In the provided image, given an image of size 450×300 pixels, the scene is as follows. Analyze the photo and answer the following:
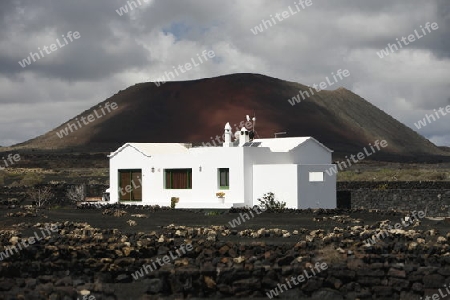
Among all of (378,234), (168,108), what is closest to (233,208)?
(378,234)

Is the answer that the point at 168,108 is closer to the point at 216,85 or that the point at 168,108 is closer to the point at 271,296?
the point at 216,85

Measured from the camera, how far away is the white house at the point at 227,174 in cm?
3462

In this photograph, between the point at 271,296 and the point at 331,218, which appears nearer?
the point at 271,296

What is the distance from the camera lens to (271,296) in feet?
46.3

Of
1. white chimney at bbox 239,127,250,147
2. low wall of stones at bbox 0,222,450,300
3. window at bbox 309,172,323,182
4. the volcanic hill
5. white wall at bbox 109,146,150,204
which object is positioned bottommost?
low wall of stones at bbox 0,222,450,300

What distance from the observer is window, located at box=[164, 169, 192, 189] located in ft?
121

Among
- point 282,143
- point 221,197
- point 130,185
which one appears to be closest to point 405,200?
point 282,143

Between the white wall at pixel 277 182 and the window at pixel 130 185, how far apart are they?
6.64 meters

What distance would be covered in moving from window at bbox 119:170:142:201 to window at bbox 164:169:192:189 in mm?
1853

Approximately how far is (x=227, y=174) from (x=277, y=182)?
8.00 feet

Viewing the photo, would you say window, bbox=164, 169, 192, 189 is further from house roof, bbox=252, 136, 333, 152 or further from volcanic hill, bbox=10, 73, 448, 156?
volcanic hill, bbox=10, 73, 448, 156

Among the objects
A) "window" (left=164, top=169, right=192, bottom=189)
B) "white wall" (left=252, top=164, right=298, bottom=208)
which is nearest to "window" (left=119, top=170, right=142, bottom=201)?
"window" (left=164, top=169, right=192, bottom=189)

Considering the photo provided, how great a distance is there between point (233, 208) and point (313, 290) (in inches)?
759

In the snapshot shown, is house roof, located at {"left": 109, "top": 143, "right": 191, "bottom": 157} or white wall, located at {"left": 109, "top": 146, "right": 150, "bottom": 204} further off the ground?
house roof, located at {"left": 109, "top": 143, "right": 191, "bottom": 157}
